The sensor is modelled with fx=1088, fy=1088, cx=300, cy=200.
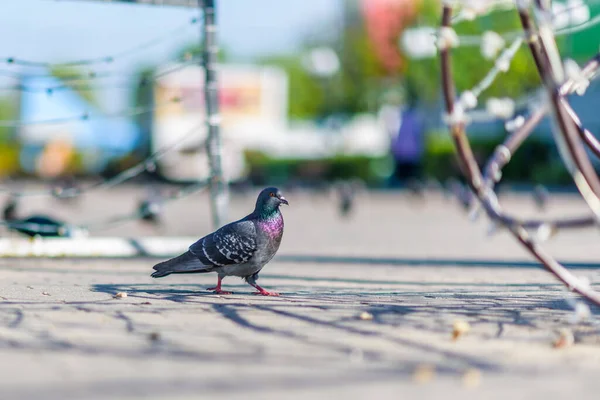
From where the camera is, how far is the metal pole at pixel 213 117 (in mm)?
11656

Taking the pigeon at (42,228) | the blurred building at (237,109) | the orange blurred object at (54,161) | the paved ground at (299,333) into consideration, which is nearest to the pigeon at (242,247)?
the paved ground at (299,333)

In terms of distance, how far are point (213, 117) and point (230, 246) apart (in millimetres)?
4609

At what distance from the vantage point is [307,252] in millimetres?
12617

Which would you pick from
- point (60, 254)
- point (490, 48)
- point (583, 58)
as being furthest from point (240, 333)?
point (583, 58)

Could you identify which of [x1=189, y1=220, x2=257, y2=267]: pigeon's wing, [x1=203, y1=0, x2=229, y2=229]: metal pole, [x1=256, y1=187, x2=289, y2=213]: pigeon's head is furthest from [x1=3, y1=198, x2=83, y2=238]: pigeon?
[x1=256, y1=187, x2=289, y2=213]: pigeon's head

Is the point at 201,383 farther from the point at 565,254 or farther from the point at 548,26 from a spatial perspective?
the point at 565,254

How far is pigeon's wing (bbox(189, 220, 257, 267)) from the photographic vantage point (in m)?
7.38

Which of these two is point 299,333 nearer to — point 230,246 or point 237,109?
point 230,246

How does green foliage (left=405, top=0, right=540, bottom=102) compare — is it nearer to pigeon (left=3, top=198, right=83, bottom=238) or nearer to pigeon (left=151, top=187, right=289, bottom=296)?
pigeon (left=3, top=198, right=83, bottom=238)

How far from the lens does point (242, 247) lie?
24.2 ft

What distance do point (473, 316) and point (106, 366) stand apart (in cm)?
257

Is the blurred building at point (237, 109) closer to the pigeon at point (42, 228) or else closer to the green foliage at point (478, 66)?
the green foliage at point (478, 66)

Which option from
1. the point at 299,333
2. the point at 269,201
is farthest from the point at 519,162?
the point at 299,333

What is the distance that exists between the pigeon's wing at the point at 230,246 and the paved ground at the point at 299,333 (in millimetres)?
270
